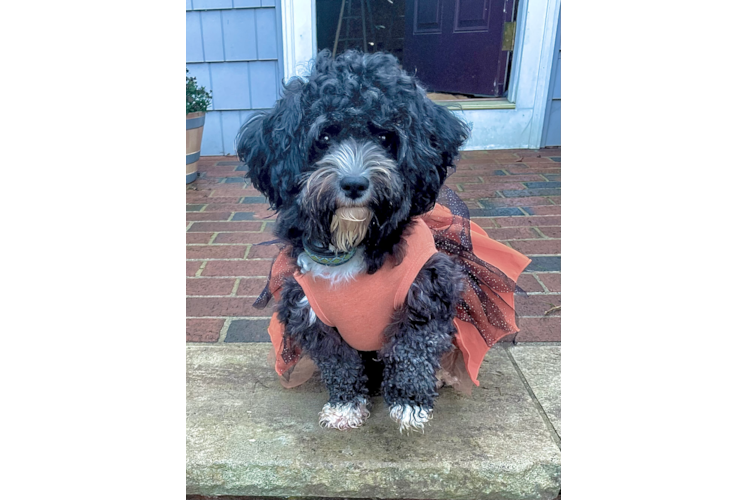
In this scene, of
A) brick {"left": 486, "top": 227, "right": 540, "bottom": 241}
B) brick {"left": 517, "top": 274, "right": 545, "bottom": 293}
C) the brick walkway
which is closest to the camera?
the brick walkway

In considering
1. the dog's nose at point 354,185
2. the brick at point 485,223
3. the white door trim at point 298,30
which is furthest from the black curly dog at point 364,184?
the white door trim at point 298,30

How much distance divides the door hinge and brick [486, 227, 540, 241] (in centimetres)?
235

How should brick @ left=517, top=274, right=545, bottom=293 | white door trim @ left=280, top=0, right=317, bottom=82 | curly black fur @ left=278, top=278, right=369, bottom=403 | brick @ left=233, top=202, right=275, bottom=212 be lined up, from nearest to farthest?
curly black fur @ left=278, top=278, right=369, bottom=403 < brick @ left=517, top=274, right=545, bottom=293 < brick @ left=233, top=202, right=275, bottom=212 < white door trim @ left=280, top=0, right=317, bottom=82

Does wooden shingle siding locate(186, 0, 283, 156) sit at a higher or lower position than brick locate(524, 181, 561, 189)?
higher

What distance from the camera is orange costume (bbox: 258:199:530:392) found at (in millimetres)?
1616

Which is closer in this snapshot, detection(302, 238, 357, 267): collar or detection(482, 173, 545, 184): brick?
detection(302, 238, 357, 267): collar

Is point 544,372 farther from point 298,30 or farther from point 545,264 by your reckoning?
point 298,30

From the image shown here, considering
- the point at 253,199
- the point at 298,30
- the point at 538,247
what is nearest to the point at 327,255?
the point at 538,247

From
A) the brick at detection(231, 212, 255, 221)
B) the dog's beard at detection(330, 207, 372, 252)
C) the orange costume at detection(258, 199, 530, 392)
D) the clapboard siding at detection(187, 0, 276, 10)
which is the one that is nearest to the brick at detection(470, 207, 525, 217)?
the brick at detection(231, 212, 255, 221)

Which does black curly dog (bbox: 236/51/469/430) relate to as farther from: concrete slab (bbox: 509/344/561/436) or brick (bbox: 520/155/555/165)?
brick (bbox: 520/155/555/165)

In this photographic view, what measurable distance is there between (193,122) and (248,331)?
8.14ft

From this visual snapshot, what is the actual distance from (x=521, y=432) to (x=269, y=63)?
4.24 meters

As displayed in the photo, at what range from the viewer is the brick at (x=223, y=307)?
2.61 metres
